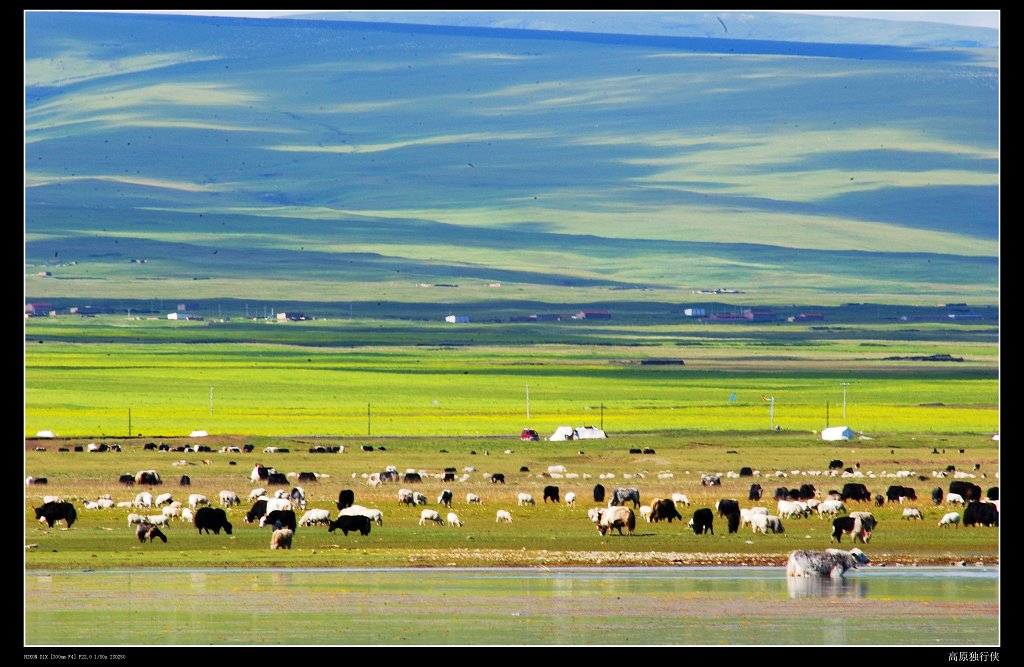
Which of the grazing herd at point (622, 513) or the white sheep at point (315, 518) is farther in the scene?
the white sheep at point (315, 518)

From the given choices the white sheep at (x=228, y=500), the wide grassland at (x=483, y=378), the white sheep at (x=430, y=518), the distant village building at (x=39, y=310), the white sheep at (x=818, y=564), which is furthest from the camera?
the distant village building at (x=39, y=310)

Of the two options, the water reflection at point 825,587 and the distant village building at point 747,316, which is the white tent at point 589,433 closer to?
the water reflection at point 825,587

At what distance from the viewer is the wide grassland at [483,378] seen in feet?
253

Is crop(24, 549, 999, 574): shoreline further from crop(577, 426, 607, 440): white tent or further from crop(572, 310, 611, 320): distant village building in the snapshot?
crop(572, 310, 611, 320): distant village building

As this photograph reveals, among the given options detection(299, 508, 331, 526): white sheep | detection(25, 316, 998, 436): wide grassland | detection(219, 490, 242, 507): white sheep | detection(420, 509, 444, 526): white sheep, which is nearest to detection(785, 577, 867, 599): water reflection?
detection(420, 509, 444, 526): white sheep

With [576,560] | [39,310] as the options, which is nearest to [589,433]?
[576,560]

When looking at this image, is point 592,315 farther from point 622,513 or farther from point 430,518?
point 622,513

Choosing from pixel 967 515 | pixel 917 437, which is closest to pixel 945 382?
pixel 917 437

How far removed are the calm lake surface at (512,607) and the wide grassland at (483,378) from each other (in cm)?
4296

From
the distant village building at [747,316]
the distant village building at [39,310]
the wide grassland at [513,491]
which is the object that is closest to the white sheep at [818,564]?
the wide grassland at [513,491]

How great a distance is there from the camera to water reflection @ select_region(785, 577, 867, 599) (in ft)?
81.6

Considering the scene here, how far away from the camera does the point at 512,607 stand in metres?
23.2

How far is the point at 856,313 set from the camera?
168875 mm
